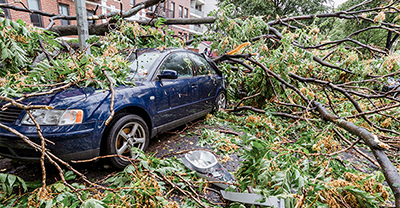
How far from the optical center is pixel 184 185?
2.11 meters

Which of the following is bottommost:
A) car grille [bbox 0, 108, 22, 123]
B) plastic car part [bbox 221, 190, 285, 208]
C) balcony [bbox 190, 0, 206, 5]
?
plastic car part [bbox 221, 190, 285, 208]

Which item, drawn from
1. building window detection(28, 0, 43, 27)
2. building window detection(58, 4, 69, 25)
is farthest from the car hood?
building window detection(58, 4, 69, 25)

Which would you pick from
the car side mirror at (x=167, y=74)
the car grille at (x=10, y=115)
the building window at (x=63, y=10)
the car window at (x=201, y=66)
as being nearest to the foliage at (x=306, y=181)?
the car side mirror at (x=167, y=74)

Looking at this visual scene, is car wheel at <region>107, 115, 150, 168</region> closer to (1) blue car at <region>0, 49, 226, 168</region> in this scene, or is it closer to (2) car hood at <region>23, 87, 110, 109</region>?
(1) blue car at <region>0, 49, 226, 168</region>

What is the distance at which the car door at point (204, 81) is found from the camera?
4012mm

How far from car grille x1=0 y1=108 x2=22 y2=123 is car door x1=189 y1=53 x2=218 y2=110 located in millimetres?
2723

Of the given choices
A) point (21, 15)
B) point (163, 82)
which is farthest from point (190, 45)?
point (21, 15)

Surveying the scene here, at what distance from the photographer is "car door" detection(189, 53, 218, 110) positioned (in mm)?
4012

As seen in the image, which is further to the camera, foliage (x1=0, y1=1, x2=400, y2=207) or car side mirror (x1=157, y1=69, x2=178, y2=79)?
car side mirror (x1=157, y1=69, x2=178, y2=79)

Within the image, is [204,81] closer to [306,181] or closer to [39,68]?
[39,68]

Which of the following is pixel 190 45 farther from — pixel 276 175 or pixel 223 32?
pixel 276 175

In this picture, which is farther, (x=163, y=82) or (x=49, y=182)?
(x=163, y=82)

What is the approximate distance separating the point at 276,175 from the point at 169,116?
7.02ft

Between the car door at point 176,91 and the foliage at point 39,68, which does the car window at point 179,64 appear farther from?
the foliage at point 39,68
